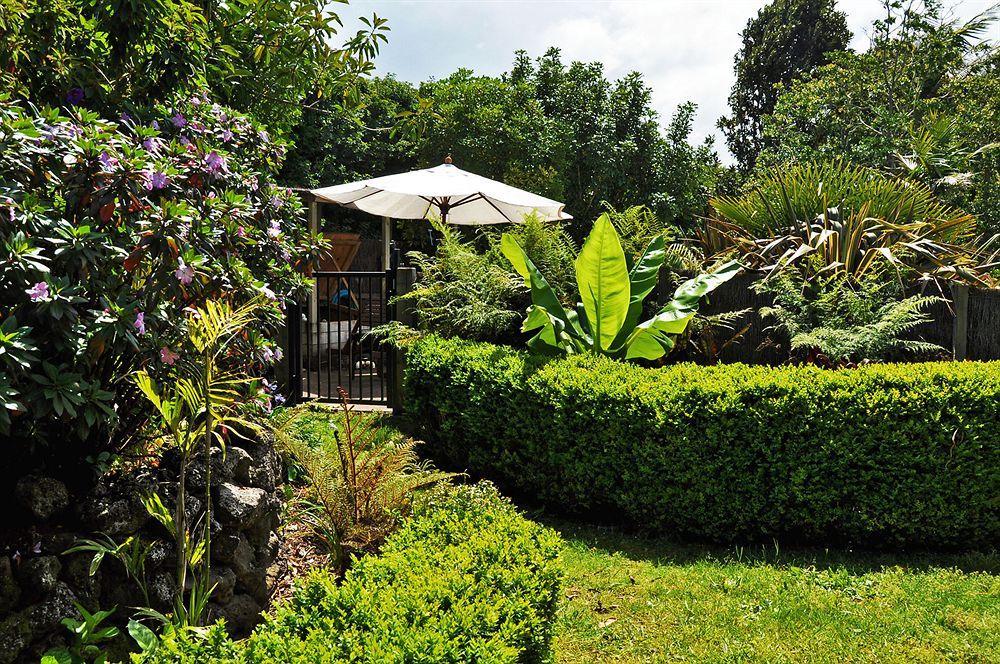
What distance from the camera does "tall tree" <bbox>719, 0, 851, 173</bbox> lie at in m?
36.9

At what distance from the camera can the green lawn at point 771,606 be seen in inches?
151

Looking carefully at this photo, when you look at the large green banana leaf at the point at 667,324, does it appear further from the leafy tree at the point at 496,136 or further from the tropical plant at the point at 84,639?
the leafy tree at the point at 496,136

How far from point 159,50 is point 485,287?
411 cm

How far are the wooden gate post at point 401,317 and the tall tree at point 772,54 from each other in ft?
103

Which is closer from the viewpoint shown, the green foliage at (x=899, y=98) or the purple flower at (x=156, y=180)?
the purple flower at (x=156, y=180)

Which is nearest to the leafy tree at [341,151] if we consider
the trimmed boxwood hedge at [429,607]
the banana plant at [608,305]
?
the banana plant at [608,305]

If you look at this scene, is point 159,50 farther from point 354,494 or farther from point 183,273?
point 354,494

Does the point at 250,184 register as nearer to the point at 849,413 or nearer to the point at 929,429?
the point at 849,413

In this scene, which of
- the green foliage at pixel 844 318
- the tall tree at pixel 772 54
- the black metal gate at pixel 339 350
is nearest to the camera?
the green foliage at pixel 844 318

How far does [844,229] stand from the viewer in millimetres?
7555

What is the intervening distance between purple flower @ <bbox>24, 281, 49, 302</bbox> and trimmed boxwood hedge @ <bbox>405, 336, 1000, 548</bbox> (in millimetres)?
3661

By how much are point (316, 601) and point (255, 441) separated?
56.3 inches

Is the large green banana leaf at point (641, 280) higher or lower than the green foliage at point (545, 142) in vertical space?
lower

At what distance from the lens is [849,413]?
5.11m
